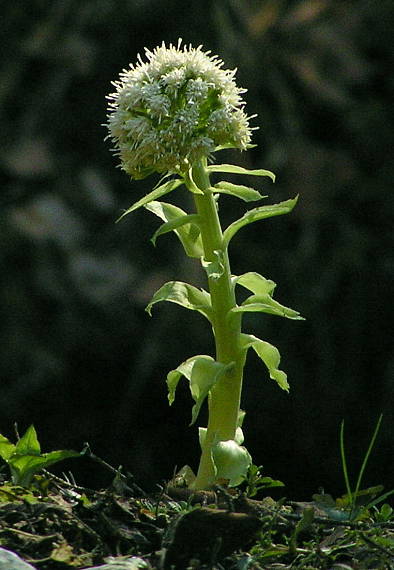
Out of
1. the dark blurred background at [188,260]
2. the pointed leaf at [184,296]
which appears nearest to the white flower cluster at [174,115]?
the pointed leaf at [184,296]

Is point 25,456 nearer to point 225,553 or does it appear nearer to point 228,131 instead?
point 225,553

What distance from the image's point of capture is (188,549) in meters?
0.85

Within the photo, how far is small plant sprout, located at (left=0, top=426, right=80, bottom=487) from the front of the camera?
1081mm

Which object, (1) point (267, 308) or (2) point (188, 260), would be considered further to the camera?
(2) point (188, 260)

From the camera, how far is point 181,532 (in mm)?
859

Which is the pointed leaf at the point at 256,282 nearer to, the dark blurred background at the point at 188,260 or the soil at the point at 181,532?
the soil at the point at 181,532

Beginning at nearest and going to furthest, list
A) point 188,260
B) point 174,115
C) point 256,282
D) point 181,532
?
point 181,532, point 174,115, point 256,282, point 188,260

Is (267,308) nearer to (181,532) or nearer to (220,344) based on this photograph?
(220,344)

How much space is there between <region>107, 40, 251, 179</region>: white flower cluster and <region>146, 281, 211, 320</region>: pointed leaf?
13 centimetres

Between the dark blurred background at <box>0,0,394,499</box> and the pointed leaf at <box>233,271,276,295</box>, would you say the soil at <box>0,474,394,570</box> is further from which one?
the dark blurred background at <box>0,0,394,499</box>

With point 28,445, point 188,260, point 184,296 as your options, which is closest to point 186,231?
point 184,296

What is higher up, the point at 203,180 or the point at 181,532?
the point at 203,180

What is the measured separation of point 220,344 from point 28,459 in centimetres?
24

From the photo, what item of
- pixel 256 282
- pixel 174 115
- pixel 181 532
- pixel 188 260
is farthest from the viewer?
pixel 188 260
